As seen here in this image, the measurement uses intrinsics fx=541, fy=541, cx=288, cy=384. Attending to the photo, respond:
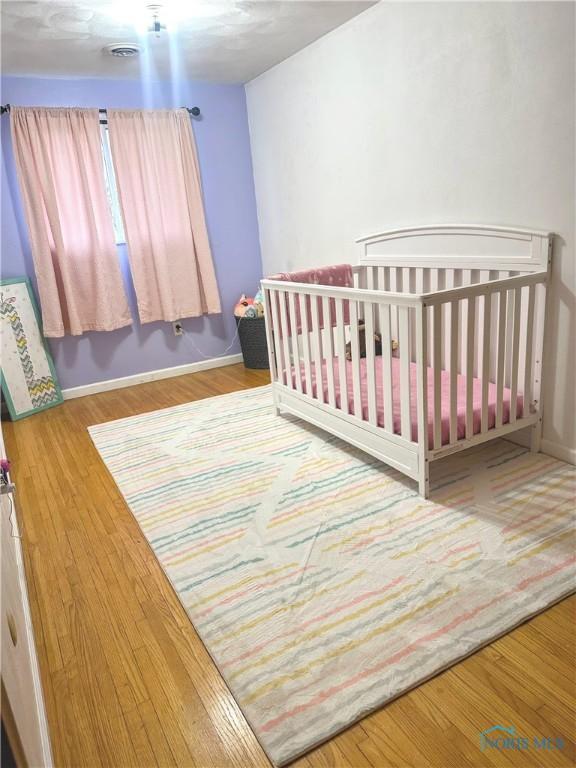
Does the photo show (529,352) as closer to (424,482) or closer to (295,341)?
(424,482)

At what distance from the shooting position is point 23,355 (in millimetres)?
3621

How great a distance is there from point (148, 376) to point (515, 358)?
2848 mm

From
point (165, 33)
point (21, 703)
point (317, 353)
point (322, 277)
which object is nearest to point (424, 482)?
point (317, 353)

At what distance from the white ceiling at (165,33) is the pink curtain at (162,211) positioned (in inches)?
14.3

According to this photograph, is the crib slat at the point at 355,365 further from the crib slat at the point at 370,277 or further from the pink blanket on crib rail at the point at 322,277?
the crib slat at the point at 370,277

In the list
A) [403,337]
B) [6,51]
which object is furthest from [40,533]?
[6,51]

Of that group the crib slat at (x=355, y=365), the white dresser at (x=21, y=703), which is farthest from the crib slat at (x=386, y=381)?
the white dresser at (x=21, y=703)

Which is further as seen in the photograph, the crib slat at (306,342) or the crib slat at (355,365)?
the crib slat at (306,342)

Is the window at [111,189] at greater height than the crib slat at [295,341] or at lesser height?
greater

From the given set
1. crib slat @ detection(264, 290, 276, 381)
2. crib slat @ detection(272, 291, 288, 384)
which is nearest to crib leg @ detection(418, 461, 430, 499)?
crib slat @ detection(272, 291, 288, 384)

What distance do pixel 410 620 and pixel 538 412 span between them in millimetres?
1257

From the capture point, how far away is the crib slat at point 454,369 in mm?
2086

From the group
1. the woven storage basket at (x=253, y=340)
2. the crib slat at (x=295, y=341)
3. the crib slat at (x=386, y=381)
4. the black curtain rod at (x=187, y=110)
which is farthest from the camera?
the woven storage basket at (x=253, y=340)

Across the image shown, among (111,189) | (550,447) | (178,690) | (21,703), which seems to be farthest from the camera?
(111,189)
